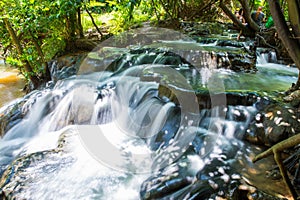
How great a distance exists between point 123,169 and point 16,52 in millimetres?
6067

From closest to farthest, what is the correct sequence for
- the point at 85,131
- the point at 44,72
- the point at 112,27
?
the point at 85,131, the point at 44,72, the point at 112,27

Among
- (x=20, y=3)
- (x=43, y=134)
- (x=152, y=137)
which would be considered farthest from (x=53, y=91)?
(x=152, y=137)

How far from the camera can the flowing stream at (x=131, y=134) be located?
342cm

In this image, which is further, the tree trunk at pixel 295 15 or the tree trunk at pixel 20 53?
the tree trunk at pixel 20 53

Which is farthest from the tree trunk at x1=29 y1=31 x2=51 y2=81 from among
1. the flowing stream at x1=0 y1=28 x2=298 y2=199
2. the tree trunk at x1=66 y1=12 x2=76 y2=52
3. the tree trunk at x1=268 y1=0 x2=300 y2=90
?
the tree trunk at x1=268 y1=0 x2=300 y2=90

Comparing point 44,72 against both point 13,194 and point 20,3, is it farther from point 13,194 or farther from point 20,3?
point 13,194

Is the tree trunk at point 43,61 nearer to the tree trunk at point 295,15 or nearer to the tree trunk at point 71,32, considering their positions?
the tree trunk at point 71,32

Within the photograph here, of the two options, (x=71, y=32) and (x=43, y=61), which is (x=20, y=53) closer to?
(x=43, y=61)

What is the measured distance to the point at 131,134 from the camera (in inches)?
195

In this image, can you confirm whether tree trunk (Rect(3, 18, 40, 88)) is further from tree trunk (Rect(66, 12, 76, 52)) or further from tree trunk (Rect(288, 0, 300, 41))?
tree trunk (Rect(288, 0, 300, 41))

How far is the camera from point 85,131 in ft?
16.6

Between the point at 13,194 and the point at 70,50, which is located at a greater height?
the point at 70,50

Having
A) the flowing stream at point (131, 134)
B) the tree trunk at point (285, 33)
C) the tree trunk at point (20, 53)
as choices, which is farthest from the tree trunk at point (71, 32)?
the tree trunk at point (285, 33)

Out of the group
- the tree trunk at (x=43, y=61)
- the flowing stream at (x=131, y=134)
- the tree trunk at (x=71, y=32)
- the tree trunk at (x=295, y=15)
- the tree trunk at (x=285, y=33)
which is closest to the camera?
the tree trunk at (x=295, y=15)
